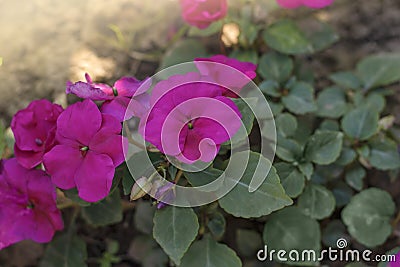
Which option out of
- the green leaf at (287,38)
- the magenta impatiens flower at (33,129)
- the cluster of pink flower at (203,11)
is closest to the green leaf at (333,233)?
the green leaf at (287,38)

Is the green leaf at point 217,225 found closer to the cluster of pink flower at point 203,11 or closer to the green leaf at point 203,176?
the green leaf at point 203,176

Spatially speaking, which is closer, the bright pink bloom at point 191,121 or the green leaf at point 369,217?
the bright pink bloom at point 191,121

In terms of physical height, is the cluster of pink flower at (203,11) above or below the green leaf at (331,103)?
above

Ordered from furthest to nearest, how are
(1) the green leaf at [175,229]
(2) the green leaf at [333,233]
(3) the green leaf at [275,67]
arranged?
(3) the green leaf at [275,67] → (2) the green leaf at [333,233] → (1) the green leaf at [175,229]

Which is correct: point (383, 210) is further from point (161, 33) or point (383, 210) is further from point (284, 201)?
point (161, 33)

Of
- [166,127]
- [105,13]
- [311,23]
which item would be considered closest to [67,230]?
[166,127]

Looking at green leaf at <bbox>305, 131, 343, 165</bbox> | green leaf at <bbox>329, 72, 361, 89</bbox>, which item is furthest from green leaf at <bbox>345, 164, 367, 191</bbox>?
green leaf at <bbox>329, 72, 361, 89</bbox>
